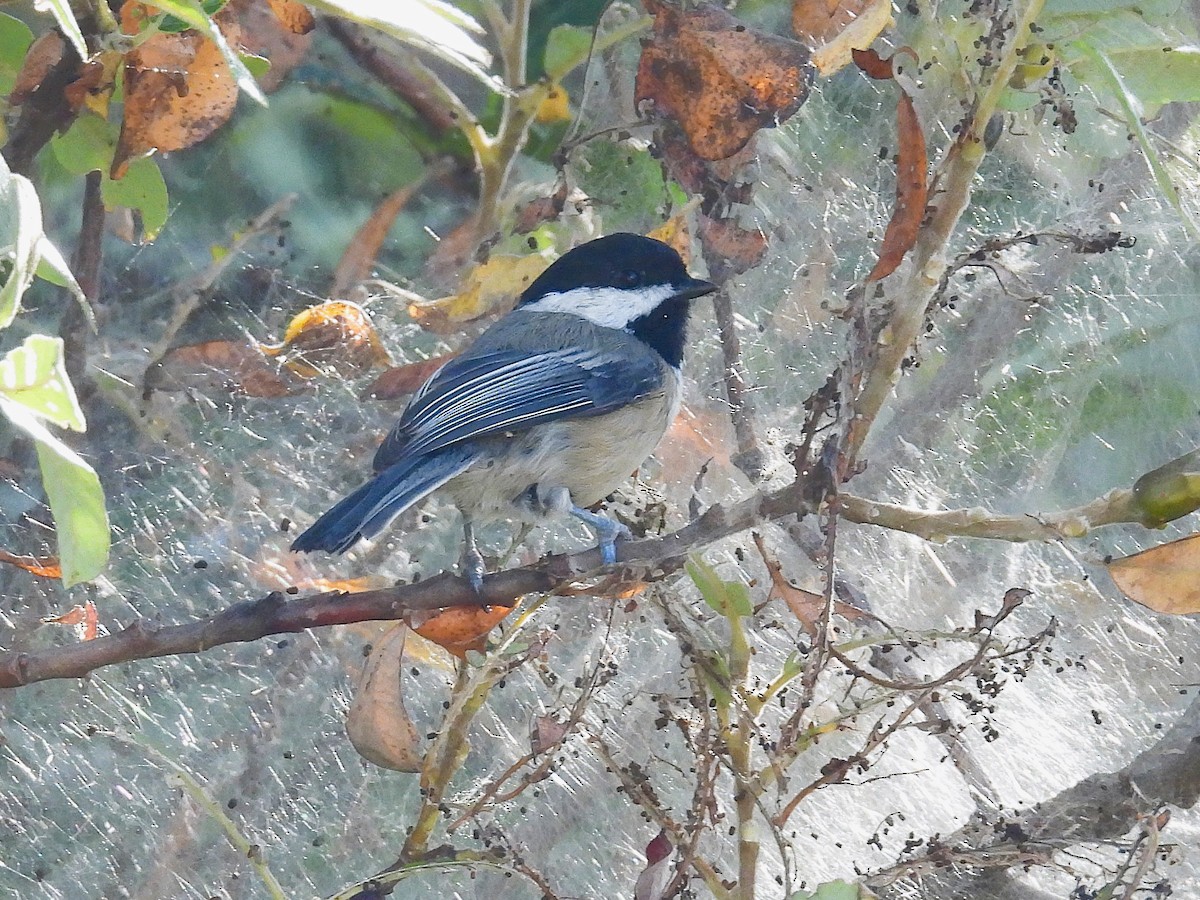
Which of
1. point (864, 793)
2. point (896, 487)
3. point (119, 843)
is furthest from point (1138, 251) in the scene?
point (119, 843)

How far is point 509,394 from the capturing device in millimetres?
1562

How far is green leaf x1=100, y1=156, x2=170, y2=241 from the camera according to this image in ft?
4.38

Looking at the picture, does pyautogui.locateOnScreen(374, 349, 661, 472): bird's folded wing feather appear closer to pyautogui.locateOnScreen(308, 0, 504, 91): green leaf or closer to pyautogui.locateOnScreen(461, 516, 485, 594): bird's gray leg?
pyautogui.locateOnScreen(461, 516, 485, 594): bird's gray leg

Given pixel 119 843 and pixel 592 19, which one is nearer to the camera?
pixel 119 843

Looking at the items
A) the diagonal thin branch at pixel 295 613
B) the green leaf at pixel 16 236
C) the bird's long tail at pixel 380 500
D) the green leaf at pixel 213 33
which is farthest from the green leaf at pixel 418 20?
the bird's long tail at pixel 380 500

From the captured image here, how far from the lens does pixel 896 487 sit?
1339 millimetres

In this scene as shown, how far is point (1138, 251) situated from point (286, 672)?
40.4 inches

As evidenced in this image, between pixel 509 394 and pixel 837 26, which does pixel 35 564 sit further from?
pixel 837 26

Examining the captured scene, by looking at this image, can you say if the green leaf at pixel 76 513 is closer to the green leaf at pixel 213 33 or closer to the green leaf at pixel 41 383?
the green leaf at pixel 41 383

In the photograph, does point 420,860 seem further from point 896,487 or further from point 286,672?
point 896,487

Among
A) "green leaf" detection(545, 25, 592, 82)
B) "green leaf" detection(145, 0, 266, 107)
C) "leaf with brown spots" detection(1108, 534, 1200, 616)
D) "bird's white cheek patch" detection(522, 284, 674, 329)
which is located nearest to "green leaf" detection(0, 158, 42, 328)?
"green leaf" detection(145, 0, 266, 107)

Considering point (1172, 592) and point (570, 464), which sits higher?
point (1172, 592)

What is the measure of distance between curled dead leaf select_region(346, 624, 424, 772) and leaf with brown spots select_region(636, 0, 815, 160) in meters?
0.57

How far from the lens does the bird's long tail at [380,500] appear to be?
4.10ft
